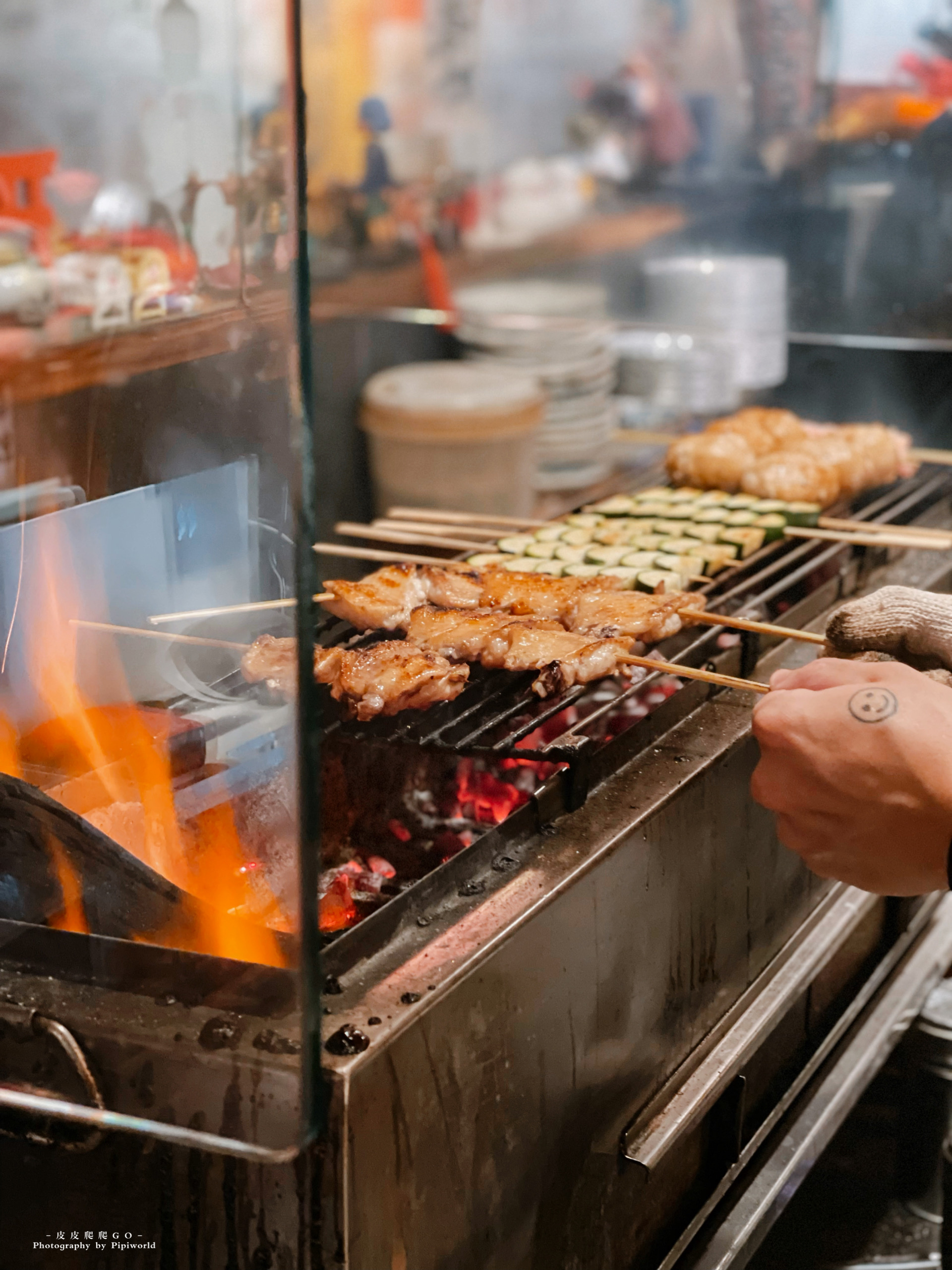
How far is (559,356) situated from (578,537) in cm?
254

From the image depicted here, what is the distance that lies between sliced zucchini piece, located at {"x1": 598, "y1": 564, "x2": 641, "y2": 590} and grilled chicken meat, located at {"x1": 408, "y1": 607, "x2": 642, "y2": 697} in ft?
1.12

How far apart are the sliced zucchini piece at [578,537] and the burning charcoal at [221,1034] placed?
2.12m

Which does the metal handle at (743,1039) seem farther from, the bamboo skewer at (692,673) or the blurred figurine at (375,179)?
the blurred figurine at (375,179)

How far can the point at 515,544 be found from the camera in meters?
3.55

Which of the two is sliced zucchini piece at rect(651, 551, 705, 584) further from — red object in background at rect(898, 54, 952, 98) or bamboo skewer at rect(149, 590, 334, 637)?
red object in background at rect(898, 54, 952, 98)

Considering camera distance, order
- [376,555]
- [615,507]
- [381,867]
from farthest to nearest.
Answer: [615,507], [376,555], [381,867]

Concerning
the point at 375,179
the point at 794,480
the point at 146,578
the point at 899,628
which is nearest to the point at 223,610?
the point at 146,578

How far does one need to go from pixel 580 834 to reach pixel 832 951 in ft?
3.46

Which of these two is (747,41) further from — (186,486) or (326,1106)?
(326,1106)

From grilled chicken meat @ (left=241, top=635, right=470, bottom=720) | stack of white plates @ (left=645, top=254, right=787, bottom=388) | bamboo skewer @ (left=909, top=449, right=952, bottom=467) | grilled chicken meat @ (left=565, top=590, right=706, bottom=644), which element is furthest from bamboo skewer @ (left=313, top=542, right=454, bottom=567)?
stack of white plates @ (left=645, top=254, right=787, bottom=388)

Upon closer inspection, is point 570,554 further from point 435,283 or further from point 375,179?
point 375,179

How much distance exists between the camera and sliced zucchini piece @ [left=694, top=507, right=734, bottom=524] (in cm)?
366

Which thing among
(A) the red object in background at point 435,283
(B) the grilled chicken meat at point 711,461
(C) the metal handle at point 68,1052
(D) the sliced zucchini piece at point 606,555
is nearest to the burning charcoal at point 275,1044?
(C) the metal handle at point 68,1052

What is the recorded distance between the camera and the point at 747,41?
664 centimetres
